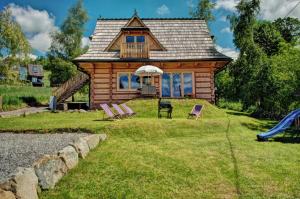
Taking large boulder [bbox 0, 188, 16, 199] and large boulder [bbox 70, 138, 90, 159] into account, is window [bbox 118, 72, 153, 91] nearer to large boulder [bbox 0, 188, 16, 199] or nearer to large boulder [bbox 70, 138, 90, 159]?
large boulder [bbox 70, 138, 90, 159]

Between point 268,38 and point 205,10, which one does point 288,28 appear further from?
point 205,10

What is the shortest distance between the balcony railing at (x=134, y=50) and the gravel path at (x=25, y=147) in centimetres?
1077

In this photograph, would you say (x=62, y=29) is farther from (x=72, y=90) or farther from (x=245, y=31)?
(x=245, y=31)

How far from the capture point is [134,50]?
2089 cm

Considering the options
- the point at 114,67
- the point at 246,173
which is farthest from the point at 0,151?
the point at 114,67

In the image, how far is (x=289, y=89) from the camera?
57.1 feet

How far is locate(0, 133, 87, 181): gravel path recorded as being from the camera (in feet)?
22.9

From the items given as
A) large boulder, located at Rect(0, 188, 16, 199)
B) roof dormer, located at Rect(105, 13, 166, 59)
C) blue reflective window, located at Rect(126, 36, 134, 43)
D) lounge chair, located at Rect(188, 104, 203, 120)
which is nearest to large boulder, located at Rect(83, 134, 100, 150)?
large boulder, located at Rect(0, 188, 16, 199)

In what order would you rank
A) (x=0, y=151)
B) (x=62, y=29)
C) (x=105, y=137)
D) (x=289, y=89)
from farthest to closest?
(x=62, y=29) → (x=289, y=89) → (x=105, y=137) → (x=0, y=151)

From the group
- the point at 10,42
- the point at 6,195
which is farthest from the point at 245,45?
the point at 6,195

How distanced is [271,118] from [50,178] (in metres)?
16.5

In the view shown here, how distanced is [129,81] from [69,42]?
3052cm

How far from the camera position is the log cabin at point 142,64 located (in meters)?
20.6

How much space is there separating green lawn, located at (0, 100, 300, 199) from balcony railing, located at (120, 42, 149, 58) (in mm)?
9800
